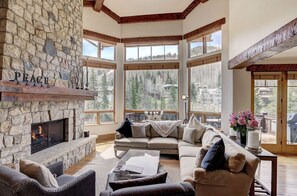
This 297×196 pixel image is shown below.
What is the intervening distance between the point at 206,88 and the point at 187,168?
381 cm

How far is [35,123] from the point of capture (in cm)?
378

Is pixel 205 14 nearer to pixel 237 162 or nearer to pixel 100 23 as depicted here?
pixel 100 23

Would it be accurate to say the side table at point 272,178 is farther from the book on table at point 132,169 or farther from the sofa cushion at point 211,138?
the book on table at point 132,169

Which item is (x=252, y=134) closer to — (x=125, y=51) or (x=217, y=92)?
(x=217, y=92)

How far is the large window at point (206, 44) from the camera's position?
19.5 ft

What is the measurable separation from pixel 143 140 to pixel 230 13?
385cm

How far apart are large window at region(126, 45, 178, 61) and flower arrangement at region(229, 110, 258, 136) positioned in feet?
13.9

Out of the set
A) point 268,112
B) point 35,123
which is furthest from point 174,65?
point 35,123

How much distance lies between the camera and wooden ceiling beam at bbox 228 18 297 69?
2.52 meters

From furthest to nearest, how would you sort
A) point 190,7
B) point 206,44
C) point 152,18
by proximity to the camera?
point 152,18, point 190,7, point 206,44

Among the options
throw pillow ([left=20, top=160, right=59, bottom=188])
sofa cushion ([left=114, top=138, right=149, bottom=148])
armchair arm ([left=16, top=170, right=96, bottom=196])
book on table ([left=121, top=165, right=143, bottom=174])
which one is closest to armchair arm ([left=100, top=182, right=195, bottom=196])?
armchair arm ([left=16, top=170, right=96, bottom=196])

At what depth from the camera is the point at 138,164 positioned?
314cm

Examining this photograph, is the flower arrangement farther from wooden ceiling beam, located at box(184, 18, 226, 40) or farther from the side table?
wooden ceiling beam, located at box(184, 18, 226, 40)

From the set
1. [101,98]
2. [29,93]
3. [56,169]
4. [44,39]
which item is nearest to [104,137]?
[101,98]
